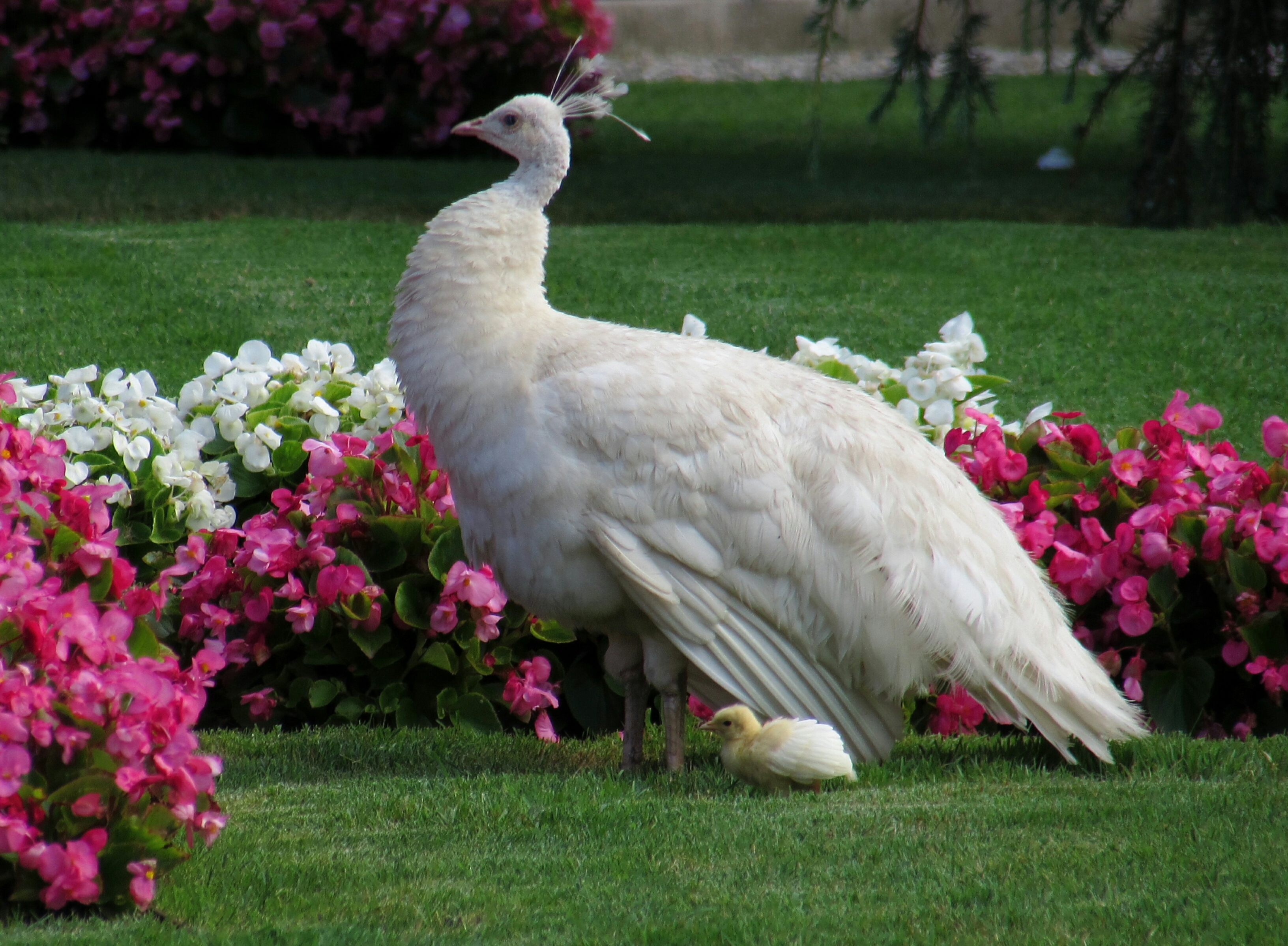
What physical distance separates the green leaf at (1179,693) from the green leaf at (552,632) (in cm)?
168

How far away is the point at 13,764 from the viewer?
2.81 meters

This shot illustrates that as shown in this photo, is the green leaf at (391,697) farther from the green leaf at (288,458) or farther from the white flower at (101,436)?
the white flower at (101,436)

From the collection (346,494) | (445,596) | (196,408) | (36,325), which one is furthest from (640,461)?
(36,325)

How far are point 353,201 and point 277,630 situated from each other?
5887 mm

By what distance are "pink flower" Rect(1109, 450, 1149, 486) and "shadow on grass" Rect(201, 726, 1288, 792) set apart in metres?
0.93

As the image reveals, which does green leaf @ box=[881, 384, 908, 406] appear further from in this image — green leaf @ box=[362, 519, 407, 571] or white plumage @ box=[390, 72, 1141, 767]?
green leaf @ box=[362, 519, 407, 571]

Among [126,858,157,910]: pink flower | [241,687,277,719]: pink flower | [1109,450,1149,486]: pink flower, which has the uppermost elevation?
[1109,450,1149,486]: pink flower

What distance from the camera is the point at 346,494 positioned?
15.7 feet

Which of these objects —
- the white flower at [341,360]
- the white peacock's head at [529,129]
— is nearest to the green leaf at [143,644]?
the white peacock's head at [529,129]

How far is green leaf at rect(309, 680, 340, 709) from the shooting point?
15.4ft

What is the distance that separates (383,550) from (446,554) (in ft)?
0.78

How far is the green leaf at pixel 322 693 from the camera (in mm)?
4695

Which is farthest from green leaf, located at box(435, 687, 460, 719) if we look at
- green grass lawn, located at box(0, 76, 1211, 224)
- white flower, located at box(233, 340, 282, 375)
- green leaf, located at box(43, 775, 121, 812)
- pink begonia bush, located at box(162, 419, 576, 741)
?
green grass lawn, located at box(0, 76, 1211, 224)

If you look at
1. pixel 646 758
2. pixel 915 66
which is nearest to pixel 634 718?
pixel 646 758
